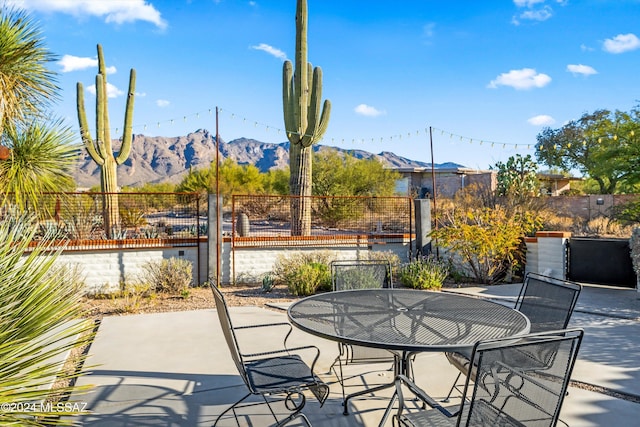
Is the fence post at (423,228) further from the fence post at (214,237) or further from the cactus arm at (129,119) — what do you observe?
the cactus arm at (129,119)

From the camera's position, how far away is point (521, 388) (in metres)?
1.99

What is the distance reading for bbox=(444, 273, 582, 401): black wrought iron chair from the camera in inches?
124

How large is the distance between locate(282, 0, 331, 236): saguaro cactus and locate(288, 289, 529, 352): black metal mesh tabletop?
8.25 m

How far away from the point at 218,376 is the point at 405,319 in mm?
1843

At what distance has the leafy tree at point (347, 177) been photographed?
24109 millimetres

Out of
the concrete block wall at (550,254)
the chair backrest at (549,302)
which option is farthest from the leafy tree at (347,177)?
the chair backrest at (549,302)

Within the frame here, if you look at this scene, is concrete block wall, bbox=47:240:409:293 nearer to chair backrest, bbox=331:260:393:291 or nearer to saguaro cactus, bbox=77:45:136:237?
chair backrest, bbox=331:260:393:291

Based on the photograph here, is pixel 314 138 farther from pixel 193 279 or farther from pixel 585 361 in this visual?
pixel 585 361

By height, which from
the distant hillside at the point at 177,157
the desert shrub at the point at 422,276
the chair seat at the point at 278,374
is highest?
the distant hillside at the point at 177,157

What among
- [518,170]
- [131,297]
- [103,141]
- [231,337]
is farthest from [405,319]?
[518,170]

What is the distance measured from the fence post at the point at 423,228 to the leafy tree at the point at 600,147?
6664mm

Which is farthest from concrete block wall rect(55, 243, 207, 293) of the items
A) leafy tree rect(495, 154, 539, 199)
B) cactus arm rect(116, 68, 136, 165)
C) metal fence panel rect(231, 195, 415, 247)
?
leafy tree rect(495, 154, 539, 199)

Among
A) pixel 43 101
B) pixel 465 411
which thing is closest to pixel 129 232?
pixel 43 101

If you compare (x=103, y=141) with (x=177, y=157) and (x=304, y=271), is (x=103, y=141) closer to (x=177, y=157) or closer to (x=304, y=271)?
(x=304, y=271)
